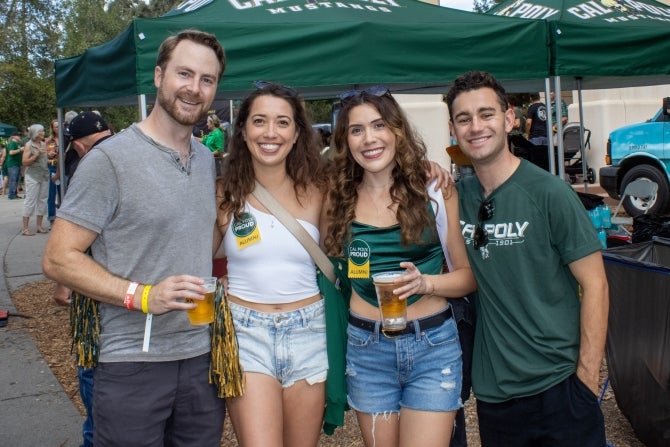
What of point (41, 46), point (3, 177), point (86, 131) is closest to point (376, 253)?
point (86, 131)

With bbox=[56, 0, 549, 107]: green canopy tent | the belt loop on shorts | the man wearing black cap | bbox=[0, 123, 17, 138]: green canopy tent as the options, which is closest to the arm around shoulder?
the belt loop on shorts

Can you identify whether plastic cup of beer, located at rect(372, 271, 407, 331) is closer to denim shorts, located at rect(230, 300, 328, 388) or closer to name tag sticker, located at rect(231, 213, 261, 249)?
denim shorts, located at rect(230, 300, 328, 388)

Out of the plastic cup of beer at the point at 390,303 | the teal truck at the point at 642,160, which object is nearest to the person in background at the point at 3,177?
the teal truck at the point at 642,160

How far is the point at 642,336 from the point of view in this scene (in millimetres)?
3529

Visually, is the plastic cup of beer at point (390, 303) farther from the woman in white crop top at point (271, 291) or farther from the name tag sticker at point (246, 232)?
the name tag sticker at point (246, 232)

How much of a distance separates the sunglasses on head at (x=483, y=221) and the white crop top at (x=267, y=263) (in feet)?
2.32

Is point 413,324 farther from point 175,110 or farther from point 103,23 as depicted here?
point 103,23

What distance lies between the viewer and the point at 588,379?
2318 millimetres

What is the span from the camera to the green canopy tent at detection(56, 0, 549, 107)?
14.5ft

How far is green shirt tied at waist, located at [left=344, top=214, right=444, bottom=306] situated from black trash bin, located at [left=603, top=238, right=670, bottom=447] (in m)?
1.49

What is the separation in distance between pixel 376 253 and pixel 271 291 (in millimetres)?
456

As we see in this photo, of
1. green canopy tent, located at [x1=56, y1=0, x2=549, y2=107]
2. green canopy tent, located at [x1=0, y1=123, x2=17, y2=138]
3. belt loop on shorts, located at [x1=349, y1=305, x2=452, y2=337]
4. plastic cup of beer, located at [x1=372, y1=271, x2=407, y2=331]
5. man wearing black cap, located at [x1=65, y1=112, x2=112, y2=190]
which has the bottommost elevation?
belt loop on shorts, located at [x1=349, y1=305, x2=452, y2=337]

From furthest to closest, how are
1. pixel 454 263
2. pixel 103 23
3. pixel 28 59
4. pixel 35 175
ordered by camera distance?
pixel 103 23 < pixel 28 59 < pixel 35 175 < pixel 454 263

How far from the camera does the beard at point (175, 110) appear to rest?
2.37 m
